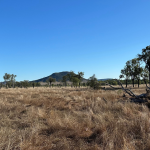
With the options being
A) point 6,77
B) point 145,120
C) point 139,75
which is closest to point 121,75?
point 139,75

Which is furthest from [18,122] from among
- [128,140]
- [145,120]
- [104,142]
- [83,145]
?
[145,120]

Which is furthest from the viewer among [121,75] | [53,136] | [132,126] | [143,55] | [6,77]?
[6,77]

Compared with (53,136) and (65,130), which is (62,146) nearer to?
(53,136)

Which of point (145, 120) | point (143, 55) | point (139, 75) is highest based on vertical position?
point (143, 55)

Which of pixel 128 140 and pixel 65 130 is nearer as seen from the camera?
pixel 128 140

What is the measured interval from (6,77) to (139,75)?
6167cm

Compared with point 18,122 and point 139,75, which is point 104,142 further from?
point 139,75

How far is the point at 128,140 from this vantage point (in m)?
3.20

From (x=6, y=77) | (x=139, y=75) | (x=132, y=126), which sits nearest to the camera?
(x=132, y=126)

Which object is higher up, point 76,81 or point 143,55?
point 143,55

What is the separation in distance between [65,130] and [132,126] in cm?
219

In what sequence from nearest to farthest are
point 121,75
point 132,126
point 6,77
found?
point 132,126
point 121,75
point 6,77

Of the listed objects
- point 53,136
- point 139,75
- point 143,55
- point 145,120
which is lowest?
point 53,136

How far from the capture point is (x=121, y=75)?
48312mm
